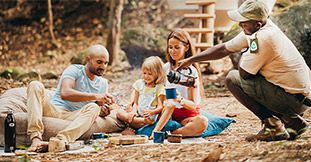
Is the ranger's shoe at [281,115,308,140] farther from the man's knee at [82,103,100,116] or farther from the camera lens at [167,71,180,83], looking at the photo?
the man's knee at [82,103,100,116]

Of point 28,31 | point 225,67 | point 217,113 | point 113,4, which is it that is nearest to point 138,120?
point 217,113

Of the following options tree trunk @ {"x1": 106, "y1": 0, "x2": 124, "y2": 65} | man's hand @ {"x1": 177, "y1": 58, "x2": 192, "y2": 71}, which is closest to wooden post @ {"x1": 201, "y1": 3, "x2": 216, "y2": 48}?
tree trunk @ {"x1": 106, "y1": 0, "x2": 124, "y2": 65}

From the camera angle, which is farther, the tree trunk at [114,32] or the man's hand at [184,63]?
the tree trunk at [114,32]

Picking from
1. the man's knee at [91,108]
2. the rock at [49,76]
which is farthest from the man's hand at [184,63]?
the rock at [49,76]

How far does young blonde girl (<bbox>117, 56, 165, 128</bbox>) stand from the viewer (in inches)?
275

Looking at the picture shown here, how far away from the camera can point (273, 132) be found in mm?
6215

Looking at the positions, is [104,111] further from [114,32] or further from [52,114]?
[114,32]

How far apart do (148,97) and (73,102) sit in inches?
30.6

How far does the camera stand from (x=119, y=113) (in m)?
7.16

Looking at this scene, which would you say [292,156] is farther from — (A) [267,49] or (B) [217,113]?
(B) [217,113]

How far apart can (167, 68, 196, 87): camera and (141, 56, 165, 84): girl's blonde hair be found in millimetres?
250

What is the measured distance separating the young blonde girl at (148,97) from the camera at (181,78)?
281 millimetres

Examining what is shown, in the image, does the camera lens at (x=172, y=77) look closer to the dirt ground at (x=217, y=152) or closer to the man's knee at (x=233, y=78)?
the man's knee at (x=233, y=78)

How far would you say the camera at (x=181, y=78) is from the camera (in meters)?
6.64
